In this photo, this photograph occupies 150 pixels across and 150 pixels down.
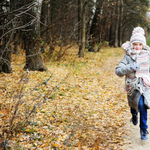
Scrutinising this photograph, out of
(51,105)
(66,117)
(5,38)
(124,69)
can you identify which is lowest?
(66,117)

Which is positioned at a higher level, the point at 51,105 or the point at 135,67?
the point at 135,67

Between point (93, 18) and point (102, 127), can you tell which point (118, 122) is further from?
point (93, 18)

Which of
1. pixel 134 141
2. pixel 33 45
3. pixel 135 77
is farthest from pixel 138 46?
pixel 33 45

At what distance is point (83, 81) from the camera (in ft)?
28.6

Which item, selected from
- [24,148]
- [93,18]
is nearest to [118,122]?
[24,148]

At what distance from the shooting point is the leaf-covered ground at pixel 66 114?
12.9 feet

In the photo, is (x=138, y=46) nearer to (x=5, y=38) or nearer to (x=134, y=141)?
(x=134, y=141)

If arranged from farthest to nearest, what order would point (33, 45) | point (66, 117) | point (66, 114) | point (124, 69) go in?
point (33, 45), point (66, 114), point (66, 117), point (124, 69)

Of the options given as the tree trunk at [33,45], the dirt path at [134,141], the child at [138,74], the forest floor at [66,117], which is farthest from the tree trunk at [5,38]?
the dirt path at [134,141]

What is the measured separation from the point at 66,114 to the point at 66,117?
203 millimetres

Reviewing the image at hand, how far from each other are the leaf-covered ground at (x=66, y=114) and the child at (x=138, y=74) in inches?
35.5

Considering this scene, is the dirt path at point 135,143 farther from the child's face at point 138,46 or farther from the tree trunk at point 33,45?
the tree trunk at point 33,45

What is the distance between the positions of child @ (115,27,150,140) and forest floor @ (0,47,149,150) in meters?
0.82

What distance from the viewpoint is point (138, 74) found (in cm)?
386
